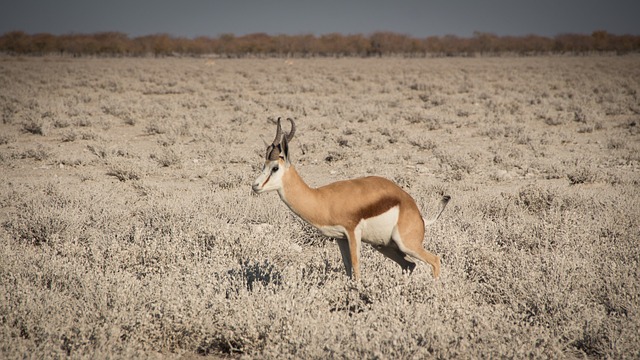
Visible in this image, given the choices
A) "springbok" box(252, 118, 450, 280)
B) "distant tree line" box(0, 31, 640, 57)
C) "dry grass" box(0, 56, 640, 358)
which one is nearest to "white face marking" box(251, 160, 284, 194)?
"springbok" box(252, 118, 450, 280)

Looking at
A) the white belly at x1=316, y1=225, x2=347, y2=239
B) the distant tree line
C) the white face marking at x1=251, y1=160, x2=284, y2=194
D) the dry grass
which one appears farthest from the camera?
the distant tree line

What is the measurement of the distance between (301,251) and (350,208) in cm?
216

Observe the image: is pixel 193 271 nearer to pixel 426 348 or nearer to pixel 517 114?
pixel 426 348

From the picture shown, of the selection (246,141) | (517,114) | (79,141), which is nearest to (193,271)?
(246,141)

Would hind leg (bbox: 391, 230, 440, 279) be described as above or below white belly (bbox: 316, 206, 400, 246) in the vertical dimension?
below

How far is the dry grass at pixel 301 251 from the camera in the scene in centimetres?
354

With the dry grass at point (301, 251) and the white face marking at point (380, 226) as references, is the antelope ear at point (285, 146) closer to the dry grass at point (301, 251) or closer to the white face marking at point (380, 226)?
the white face marking at point (380, 226)

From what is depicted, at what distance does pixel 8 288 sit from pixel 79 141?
10.1 metres

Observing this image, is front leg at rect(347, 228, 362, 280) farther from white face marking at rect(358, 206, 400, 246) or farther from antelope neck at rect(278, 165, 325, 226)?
antelope neck at rect(278, 165, 325, 226)

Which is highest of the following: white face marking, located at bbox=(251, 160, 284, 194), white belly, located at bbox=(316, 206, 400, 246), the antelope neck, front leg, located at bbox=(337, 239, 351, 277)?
white face marking, located at bbox=(251, 160, 284, 194)

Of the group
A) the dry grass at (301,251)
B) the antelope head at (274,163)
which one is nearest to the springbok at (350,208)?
the antelope head at (274,163)

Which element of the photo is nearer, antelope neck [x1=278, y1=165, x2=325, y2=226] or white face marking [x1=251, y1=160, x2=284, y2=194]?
white face marking [x1=251, y1=160, x2=284, y2=194]

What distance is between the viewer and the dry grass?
354 centimetres

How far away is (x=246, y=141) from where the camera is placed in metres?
13.6
